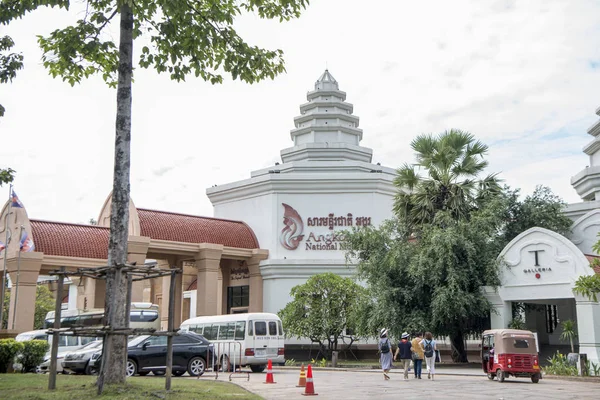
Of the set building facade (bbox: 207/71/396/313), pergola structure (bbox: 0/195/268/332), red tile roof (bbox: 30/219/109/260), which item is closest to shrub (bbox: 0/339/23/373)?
pergola structure (bbox: 0/195/268/332)

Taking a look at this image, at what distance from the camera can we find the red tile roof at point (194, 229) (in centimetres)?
3278

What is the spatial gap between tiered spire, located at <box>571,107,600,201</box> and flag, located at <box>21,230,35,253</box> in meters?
28.0

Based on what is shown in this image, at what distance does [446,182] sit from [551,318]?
9.82 meters

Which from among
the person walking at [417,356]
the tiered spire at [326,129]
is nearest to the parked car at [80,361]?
the person walking at [417,356]

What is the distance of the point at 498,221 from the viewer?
26.5m

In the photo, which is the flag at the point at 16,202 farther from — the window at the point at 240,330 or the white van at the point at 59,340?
the window at the point at 240,330

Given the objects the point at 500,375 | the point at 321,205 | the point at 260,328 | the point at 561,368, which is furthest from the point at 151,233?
the point at 561,368

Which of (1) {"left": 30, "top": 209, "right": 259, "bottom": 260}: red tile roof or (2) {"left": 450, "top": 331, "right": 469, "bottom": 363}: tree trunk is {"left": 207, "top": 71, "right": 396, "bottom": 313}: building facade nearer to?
(1) {"left": 30, "top": 209, "right": 259, "bottom": 260}: red tile roof

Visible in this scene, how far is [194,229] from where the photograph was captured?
34438 millimetres

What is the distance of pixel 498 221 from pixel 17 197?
69.2ft

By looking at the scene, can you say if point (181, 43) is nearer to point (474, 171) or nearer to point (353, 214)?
point (474, 171)

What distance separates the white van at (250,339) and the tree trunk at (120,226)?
1186 cm

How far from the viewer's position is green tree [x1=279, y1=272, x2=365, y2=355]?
29.1m

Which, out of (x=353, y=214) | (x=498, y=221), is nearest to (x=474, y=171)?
(x=498, y=221)
